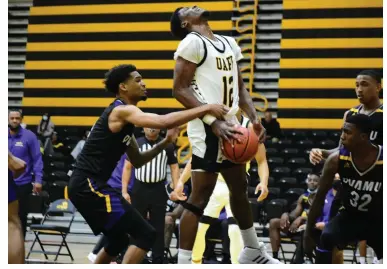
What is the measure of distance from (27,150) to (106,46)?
8697mm

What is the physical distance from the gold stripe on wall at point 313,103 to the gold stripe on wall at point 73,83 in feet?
9.41

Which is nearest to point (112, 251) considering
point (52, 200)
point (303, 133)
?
point (52, 200)

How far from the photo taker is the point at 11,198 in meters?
4.89

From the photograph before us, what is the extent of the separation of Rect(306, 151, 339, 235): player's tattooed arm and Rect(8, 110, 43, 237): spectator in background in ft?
14.6

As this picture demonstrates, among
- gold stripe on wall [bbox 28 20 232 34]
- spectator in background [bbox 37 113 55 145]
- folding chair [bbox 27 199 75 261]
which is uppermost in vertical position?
gold stripe on wall [bbox 28 20 232 34]

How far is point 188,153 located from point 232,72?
10.2 metres

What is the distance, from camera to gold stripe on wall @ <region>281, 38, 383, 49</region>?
15.5m

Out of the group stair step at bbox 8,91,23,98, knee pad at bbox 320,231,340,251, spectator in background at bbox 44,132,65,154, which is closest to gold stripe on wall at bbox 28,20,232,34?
stair step at bbox 8,91,23,98

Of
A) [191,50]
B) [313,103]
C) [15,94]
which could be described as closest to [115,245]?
[191,50]

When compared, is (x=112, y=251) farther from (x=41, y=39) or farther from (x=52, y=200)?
→ (x=41, y=39)

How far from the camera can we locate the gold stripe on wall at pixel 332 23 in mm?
15578

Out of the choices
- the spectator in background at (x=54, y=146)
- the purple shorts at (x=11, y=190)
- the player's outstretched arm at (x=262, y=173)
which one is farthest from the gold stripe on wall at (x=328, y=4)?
the purple shorts at (x=11, y=190)

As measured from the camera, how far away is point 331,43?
51.7ft

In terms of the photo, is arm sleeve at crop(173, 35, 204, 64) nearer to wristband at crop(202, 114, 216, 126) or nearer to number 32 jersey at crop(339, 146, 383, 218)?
wristband at crop(202, 114, 216, 126)
